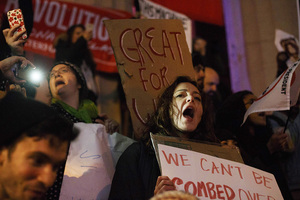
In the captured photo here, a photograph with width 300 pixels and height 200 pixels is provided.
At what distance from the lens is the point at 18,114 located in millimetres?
1403

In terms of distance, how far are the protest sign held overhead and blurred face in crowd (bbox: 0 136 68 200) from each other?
4.63 ft

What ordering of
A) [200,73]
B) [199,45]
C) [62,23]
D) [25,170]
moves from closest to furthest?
[25,170] → [200,73] → [62,23] → [199,45]

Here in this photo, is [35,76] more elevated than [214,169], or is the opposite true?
[35,76]

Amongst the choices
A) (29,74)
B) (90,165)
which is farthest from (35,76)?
(90,165)

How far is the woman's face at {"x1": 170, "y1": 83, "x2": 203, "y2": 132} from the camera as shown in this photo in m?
2.39

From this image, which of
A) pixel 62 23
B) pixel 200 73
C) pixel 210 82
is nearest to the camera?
pixel 200 73

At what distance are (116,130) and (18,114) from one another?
58.5 inches

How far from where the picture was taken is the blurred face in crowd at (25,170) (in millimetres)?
1389

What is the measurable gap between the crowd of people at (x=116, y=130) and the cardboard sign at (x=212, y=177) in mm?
102

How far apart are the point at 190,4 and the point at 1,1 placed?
2852 mm

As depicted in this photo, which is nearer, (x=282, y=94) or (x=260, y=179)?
(x=260, y=179)

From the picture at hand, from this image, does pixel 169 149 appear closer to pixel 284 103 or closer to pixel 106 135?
A: pixel 106 135

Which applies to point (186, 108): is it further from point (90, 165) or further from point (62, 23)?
point (62, 23)

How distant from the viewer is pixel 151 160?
2236 mm
